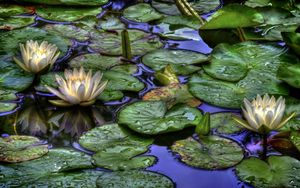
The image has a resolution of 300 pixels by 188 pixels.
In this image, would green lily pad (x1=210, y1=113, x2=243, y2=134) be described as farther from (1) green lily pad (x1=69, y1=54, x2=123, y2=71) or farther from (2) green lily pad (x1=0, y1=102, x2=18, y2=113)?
(2) green lily pad (x1=0, y1=102, x2=18, y2=113)

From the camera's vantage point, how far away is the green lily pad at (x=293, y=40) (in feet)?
7.75

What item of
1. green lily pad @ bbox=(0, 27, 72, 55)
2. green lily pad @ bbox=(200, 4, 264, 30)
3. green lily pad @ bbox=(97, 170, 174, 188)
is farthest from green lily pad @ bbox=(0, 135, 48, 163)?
green lily pad @ bbox=(200, 4, 264, 30)

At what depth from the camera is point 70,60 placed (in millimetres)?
2367

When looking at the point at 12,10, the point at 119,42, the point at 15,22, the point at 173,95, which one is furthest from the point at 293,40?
the point at 12,10

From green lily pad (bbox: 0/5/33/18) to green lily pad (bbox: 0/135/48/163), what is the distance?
1232 millimetres

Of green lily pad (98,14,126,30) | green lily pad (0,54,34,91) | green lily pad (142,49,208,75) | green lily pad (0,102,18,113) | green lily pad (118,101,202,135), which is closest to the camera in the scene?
green lily pad (118,101,202,135)

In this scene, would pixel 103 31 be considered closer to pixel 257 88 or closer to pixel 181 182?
pixel 257 88

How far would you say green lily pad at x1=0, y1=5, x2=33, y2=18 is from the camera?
2.86m

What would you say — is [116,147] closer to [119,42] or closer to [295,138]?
[295,138]

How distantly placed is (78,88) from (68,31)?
2.62 feet

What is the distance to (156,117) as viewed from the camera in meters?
1.91

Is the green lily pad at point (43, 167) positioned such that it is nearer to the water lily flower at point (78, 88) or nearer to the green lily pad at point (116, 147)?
the green lily pad at point (116, 147)

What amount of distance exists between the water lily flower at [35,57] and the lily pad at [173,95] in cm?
44

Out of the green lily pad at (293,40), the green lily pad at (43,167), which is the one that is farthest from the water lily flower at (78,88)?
the green lily pad at (293,40)
